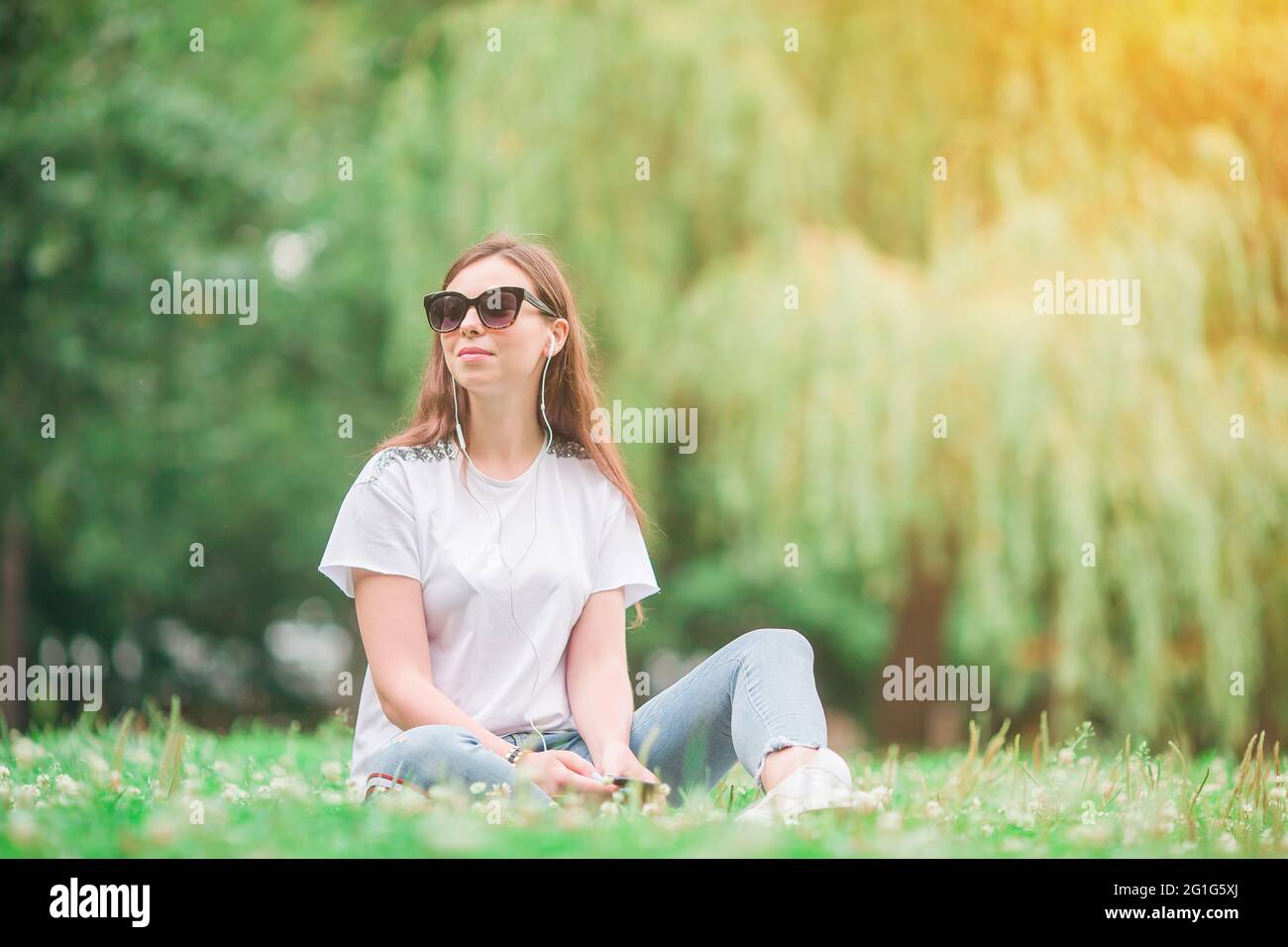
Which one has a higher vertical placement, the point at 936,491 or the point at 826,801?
the point at 936,491

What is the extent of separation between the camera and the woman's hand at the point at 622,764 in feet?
8.18

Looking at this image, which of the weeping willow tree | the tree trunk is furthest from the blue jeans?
the tree trunk

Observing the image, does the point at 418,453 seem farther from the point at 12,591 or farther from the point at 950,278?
the point at 12,591

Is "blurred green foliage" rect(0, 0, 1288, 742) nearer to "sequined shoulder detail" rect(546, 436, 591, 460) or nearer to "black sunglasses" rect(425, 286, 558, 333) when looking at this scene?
"sequined shoulder detail" rect(546, 436, 591, 460)

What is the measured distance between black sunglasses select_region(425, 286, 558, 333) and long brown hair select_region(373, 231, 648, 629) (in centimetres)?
11

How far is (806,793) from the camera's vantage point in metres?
2.21

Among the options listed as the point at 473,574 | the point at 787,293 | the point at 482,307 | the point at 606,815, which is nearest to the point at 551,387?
the point at 482,307

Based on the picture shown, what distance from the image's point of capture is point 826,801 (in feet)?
7.22

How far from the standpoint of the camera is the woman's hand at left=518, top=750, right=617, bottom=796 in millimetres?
2344

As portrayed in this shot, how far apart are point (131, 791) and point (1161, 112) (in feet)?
20.9

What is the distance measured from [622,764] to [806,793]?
43cm

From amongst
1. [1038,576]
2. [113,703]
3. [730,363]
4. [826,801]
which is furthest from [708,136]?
[113,703]

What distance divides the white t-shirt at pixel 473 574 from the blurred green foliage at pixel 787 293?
10.7 ft
